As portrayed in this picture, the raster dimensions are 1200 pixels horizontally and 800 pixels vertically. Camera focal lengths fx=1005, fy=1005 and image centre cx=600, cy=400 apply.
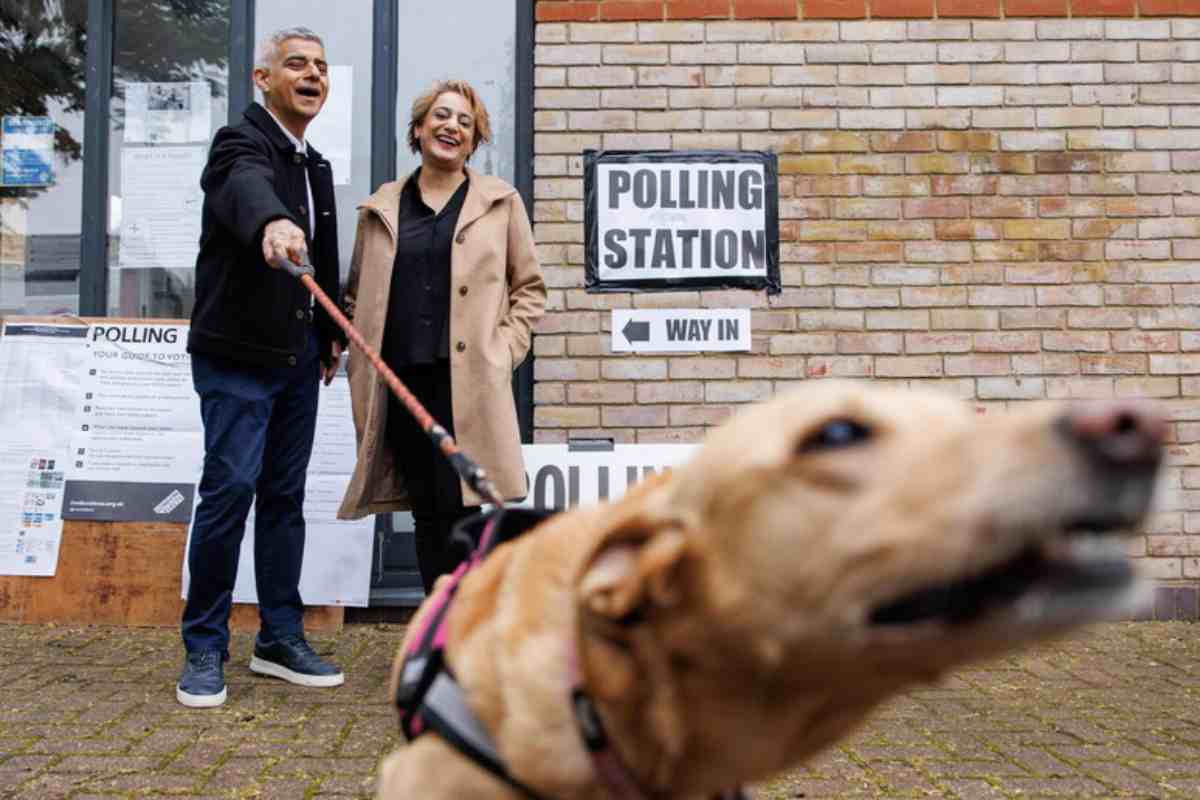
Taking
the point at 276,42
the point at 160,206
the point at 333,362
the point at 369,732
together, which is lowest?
the point at 369,732

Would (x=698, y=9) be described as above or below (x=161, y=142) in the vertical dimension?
above

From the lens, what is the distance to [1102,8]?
546 cm

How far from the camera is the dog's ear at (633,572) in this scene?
1.21 m

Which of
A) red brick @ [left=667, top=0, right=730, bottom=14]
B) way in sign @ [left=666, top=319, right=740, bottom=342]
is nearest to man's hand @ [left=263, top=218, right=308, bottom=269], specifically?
way in sign @ [left=666, top=319, right=740, bottom=342]

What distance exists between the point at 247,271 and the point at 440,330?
0.74 metres

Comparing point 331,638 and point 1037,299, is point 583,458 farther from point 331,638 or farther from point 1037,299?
point 1037,299

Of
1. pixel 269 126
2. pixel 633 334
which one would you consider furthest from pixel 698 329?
pixel 269 126

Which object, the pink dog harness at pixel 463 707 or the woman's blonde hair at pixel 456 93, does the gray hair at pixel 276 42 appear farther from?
the pink dog harness at pixel 463 707

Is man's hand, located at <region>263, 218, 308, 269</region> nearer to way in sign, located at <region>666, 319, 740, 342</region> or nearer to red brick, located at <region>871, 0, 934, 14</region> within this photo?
way in sign, located at <region>666, 319, 740, 342</region>

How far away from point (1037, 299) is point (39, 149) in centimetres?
563

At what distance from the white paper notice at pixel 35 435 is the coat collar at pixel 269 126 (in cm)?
200

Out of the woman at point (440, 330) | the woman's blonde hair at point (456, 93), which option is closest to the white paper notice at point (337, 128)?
the woman's blonde hair at point (456, 93)

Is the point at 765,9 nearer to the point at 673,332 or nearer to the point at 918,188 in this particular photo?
the point at 918,188

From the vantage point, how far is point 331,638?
16.3 ft
